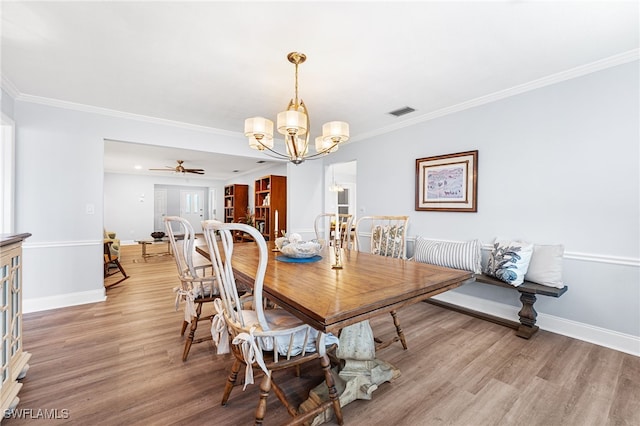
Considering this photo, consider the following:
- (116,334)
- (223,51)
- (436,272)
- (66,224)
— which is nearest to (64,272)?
(66,224)

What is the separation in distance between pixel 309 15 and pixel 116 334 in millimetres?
3055

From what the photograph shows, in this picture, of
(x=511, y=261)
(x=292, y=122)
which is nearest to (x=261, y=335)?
(x=292, y=122)

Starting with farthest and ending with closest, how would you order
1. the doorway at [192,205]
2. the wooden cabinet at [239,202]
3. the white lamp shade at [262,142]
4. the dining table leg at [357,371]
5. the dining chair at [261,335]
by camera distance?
the doorway at [192,205] → the wooden cabinet at [239,202] → the white lamp shade at [262,142] → the dining table leg at [357,371] → the dining chair at [261,335]

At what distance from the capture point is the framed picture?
3095 millimetres

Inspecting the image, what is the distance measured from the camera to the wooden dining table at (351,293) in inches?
43.4

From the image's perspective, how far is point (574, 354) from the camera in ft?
7.04

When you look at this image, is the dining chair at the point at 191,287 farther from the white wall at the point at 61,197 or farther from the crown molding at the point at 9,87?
the crown molding at the point at 9,87

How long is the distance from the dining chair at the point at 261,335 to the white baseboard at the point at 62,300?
9.43ft

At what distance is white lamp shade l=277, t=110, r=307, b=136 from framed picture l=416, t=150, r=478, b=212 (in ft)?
6.57

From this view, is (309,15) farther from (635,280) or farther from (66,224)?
(66,224)

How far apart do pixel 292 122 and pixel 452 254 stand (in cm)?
221

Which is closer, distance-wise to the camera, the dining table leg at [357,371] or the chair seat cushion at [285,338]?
the chair seat cushion at [285,338]

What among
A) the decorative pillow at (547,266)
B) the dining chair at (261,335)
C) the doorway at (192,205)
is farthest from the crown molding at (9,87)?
the doorway at (192,205)

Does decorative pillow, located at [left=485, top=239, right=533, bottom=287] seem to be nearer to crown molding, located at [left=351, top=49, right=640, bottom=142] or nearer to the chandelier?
crown molding, located at [left=351, top=49, right=640, bottom=142]
